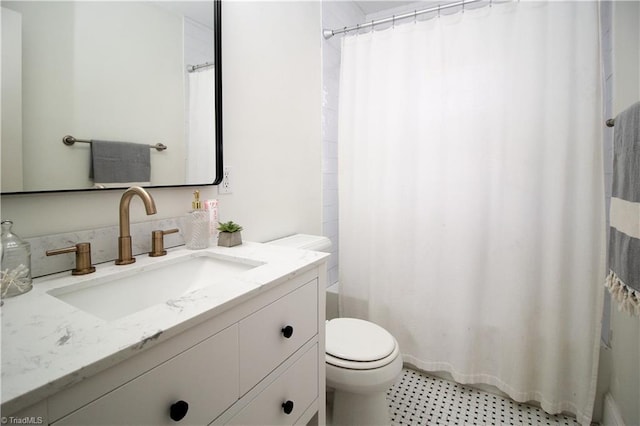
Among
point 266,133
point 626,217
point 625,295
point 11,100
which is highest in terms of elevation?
point 266,133

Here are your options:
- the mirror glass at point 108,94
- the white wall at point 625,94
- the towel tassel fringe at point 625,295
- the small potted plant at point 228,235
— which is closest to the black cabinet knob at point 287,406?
the small potted plant at point 228,235

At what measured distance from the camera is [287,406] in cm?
89

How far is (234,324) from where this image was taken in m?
0.72

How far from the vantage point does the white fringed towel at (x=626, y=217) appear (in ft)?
3.09

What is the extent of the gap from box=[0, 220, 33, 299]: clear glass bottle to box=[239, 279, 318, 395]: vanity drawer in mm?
492

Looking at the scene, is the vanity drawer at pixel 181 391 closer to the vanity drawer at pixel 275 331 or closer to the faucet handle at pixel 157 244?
the vanity drawer at pixel 275 331

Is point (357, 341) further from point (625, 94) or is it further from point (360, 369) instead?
point (625, 94)

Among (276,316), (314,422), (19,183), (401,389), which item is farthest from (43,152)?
(401,389)

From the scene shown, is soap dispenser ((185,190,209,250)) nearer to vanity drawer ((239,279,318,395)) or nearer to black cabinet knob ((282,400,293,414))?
vanity drawer ((239,279,318,395))

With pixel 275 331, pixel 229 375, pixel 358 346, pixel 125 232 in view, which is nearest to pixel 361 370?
pixel 358 346

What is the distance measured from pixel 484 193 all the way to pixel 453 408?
1106 mm

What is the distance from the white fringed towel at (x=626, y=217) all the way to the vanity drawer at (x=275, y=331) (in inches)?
37.3

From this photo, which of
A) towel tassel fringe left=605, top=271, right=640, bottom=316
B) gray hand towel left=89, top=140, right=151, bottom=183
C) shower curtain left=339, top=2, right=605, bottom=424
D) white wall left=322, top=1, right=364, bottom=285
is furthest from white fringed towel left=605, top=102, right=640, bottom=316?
gray hand towel left=89, top=140, right=151, bottom=183

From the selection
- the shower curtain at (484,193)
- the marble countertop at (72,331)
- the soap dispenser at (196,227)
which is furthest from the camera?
the shower curtain at (484,193)
